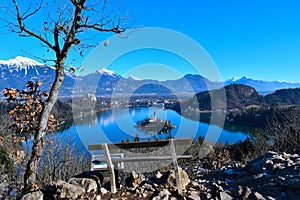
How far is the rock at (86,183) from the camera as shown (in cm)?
440

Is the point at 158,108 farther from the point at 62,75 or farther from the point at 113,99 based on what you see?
the point at 62,75

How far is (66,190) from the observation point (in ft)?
Result: 13.6

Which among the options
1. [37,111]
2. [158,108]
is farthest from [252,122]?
[37,111]

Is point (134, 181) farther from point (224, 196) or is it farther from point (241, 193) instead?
point (241, 193)

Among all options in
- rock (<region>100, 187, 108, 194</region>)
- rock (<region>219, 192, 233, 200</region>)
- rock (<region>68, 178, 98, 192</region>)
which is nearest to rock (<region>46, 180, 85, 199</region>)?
rock (<region>68, 178, 98, 192</region>)

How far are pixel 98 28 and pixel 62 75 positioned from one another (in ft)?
3.75

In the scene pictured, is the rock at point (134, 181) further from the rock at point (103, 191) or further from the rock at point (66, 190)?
the rock at point (66, 190)

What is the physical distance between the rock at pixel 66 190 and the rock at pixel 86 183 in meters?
0.12

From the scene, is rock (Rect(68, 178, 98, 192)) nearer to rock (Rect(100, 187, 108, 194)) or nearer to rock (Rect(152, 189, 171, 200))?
rock (Rect(100, 187, 108, 194))

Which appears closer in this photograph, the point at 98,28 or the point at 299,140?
the point at 98,28

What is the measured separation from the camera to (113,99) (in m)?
11.6

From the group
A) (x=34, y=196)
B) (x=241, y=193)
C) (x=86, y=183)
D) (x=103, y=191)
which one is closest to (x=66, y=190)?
(x=86, y=183)

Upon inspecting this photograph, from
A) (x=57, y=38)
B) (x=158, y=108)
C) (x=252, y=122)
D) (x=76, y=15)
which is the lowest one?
(x=252, y=122)

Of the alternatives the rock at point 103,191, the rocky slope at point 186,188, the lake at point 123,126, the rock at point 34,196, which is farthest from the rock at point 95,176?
the lake at point 123,126
